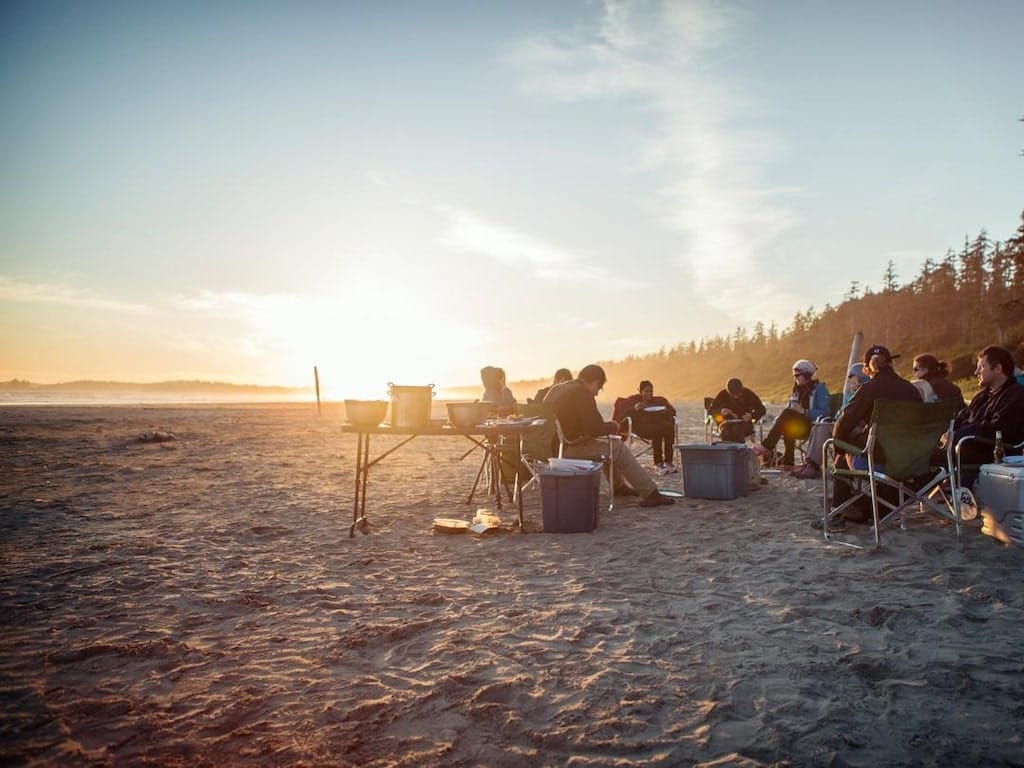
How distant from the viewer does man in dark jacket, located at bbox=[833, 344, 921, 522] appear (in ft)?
18.2

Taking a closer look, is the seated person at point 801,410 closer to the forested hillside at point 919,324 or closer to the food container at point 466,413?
the food container at point 466,413

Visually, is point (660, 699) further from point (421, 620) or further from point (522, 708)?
point (421, 620)

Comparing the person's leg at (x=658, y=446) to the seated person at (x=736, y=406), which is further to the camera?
the person's leg at (x=658, y=446)

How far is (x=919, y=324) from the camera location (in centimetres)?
7188

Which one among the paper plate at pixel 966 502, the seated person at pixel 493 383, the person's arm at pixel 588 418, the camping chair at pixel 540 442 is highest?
the seated person at pixel 493 383

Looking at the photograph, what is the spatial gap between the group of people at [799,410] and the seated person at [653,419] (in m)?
0.02

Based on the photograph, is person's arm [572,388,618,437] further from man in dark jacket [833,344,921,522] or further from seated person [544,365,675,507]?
man in dark jacket [833,344,921,522]

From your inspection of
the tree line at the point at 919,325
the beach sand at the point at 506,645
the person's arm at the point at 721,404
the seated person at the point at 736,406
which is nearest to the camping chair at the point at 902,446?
the beach sand at the point at 506,645

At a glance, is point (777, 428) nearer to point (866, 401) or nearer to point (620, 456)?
point (620, 456)

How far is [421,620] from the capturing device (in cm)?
374

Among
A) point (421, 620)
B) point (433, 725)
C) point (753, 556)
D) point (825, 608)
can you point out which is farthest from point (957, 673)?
point (421, 620)

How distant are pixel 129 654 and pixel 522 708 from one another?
2.18 metres

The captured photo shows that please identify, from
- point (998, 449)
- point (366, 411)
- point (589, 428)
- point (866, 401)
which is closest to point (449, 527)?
point (366, 411)

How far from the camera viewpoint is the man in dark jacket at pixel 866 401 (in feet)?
18.2
